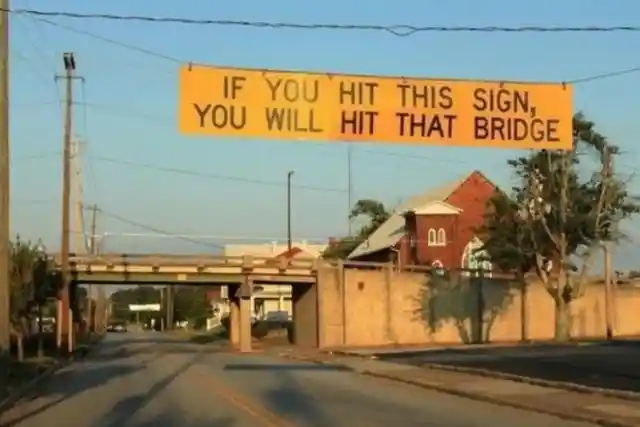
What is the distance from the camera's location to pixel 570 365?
32.4m

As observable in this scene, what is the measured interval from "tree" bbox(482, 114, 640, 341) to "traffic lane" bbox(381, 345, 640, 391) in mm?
15165

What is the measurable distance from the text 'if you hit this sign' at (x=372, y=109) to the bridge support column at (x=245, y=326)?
45.3 metres

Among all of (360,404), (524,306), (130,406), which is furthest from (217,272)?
(360,404)

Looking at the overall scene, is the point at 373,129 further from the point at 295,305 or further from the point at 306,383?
the point at 295,305

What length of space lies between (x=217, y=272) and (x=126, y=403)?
137 feet

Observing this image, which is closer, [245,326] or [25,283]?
[25,283]

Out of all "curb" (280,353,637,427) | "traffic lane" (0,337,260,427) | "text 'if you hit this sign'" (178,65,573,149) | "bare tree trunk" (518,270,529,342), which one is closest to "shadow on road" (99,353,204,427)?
"traffic lane" (0,337,260,427)

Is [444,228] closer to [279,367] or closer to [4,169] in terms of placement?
[279,367]

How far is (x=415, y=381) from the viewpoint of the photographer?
2841cm

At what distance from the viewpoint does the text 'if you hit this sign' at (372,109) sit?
16.6 m

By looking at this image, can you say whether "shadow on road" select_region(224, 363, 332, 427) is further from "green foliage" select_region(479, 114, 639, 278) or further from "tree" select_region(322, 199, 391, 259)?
"tree" select_region(322, 199, 391, 259)

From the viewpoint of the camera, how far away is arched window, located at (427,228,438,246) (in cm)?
8619

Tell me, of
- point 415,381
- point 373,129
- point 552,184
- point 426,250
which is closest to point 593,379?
point 415,381

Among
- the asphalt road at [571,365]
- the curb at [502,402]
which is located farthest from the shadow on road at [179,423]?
the asphalt road at [571,365]
